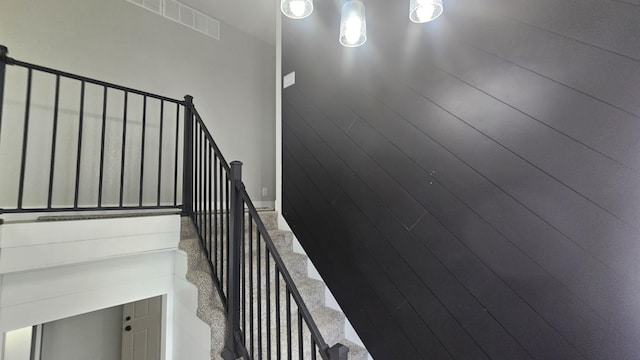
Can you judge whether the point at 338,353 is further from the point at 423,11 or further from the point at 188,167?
the point at 188,167

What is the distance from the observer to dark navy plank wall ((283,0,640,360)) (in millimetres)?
1210

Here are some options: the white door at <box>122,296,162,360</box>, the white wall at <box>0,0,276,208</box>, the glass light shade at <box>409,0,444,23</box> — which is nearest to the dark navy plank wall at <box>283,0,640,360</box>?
the glass light shade at <box>409,0,444,23</box>

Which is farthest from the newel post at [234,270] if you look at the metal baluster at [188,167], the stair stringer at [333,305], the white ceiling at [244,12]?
the white ceiling at [244,12]

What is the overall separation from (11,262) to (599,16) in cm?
324

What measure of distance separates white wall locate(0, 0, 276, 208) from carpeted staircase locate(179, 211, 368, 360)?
1.74 m

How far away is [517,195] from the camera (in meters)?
1.44

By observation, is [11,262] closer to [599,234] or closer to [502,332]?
[502,332]

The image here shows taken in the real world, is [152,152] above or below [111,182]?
above

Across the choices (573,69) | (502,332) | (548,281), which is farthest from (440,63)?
(502,332)

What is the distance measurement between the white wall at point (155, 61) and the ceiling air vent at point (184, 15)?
66 mm

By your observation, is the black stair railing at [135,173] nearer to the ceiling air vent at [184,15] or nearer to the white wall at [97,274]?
the white wall at [97,274]

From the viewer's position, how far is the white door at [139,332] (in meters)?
3.19

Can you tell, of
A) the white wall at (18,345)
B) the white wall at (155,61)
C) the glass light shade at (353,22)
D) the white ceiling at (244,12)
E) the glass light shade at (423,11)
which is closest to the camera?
the glass light shade at (423,11)

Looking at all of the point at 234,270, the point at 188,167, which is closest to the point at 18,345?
the point at 188,167
